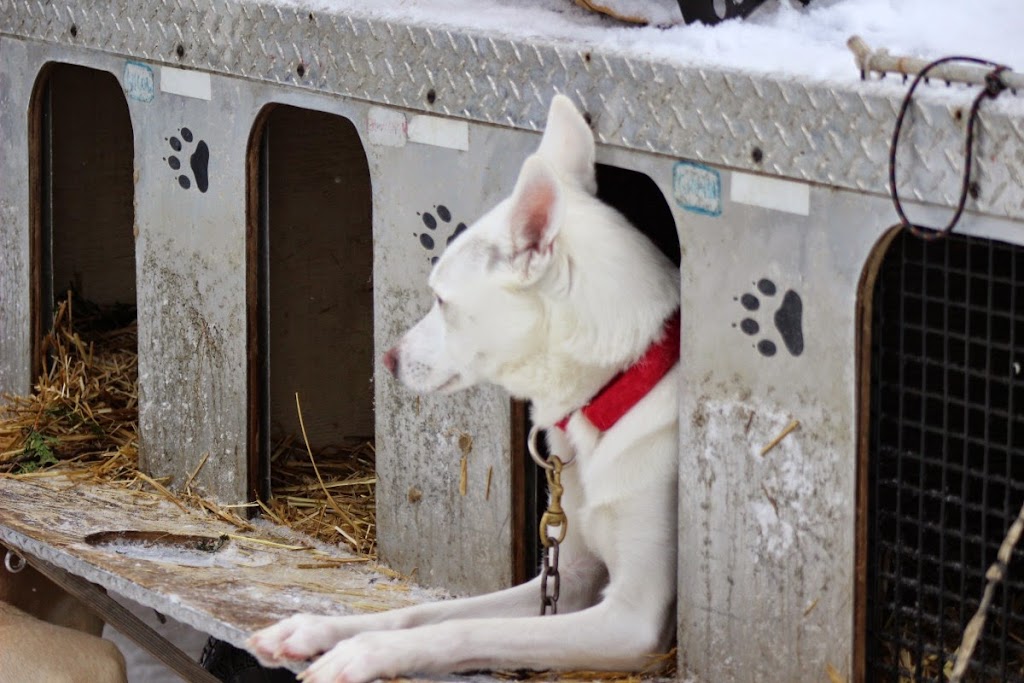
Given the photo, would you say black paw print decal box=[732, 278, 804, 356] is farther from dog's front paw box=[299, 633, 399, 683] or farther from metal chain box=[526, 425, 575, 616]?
dog's front paw box=[299, 633, 399, 683]

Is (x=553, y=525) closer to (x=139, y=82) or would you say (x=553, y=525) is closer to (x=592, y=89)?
(x=592, y=89)

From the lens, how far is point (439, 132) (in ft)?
14.5

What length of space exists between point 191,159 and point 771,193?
7.14ft

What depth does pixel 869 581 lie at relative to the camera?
3738 millimetres

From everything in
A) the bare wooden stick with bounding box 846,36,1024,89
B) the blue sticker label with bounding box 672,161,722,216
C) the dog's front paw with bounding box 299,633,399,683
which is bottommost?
the dog's front paw with bounding box 299,633,399,683

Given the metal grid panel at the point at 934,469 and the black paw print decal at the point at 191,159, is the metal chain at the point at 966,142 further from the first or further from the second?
the black paw print decal at the point at 191,159

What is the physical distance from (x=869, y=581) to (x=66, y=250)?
3.71 meters

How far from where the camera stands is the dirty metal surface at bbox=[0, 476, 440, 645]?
14.5 feet

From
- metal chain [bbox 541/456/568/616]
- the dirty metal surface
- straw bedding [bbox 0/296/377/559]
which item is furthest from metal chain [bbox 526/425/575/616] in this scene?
straw bedding [bbox 0/296/377/559]

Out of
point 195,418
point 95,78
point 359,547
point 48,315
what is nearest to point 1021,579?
point 359,547

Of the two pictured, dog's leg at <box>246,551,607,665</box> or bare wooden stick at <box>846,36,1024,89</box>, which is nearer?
bare wooden stick at <box>846,36,1024,89</box>

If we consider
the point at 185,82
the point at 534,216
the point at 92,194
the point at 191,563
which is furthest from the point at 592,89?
the point at 92,194

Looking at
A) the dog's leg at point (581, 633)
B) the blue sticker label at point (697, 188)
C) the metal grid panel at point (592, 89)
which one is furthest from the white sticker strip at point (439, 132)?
the dog's leg at point (581, 633)

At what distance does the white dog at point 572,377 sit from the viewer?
12.8ft
